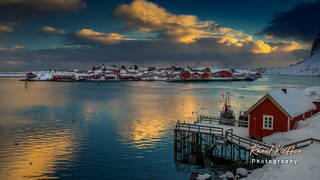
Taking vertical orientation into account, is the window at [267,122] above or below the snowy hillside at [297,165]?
above

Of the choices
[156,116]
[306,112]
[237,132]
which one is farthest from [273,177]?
[156,116]

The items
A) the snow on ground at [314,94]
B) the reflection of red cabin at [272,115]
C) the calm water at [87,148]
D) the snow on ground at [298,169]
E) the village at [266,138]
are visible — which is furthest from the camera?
the snow on ground at [314,94]

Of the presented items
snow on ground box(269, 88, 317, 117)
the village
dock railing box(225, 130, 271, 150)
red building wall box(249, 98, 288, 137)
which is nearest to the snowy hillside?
the village

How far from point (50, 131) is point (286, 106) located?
35109mm

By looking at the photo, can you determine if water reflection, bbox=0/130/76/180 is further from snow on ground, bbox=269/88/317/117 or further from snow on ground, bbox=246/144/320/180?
snow on ground, bbox=269/88/317/117

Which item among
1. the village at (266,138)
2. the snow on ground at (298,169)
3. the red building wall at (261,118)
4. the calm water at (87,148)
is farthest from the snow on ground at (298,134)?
the calm water at (87,148)

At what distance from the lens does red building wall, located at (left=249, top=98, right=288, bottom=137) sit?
28625mm

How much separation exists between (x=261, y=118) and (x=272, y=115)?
115 cm

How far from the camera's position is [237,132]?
32500 millimetres

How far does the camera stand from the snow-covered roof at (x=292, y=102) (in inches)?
1146

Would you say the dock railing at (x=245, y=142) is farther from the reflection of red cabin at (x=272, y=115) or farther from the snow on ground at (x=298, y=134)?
the snow on ground at (x=298, y=134)

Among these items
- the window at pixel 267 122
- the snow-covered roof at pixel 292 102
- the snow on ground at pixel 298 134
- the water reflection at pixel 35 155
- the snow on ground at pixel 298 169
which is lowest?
the water reflection at pixel 35 155

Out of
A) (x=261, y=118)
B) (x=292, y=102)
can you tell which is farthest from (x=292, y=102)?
(x=261, y=118)

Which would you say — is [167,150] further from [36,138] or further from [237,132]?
[36,138]
